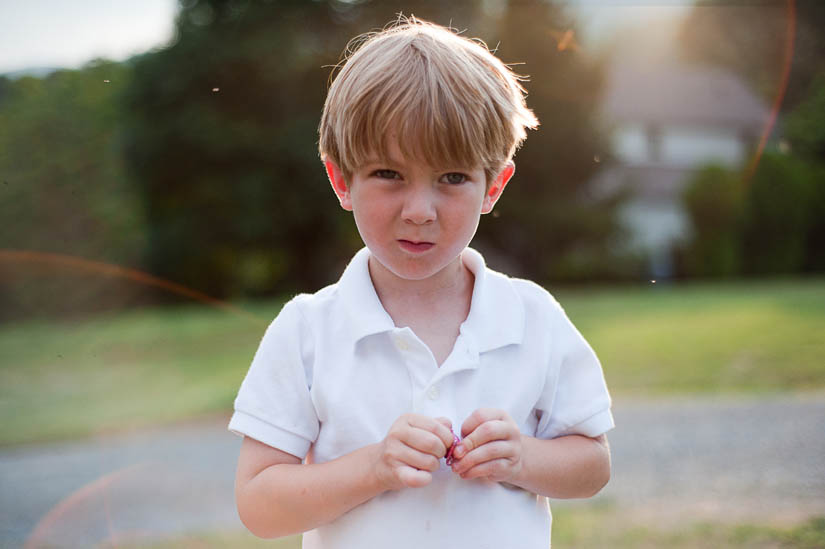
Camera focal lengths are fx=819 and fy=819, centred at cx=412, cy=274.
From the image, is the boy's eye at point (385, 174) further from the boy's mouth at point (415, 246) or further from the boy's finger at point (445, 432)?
the boy's finger at point (445, 432)

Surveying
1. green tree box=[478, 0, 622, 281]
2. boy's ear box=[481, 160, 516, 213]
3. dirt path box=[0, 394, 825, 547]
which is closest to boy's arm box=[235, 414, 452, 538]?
boy's ear box=[481, 160, 516, 213]

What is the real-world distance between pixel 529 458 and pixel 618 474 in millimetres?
3395

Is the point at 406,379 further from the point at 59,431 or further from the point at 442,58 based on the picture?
the point at 59,431

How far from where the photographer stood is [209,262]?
16734 mm

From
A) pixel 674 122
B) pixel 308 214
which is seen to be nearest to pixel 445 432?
pixel 308 214

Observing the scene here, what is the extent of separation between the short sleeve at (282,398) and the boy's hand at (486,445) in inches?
10.2

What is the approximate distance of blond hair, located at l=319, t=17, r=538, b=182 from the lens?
121cm

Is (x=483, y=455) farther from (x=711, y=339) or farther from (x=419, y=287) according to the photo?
(x=711, y=339)

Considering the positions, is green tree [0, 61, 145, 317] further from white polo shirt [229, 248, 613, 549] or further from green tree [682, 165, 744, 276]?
Answer: green tree [682, 165, 744, 276]

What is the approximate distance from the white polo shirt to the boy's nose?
Answer: 0.18 meters

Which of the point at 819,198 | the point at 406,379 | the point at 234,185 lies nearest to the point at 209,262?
the point at 234,185

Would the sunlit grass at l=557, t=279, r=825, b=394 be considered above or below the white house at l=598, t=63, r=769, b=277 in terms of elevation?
below

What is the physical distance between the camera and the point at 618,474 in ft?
14.5

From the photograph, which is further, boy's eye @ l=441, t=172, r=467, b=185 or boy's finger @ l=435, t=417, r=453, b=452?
boy's eye @ l=441, t=172, r=467, b=185
